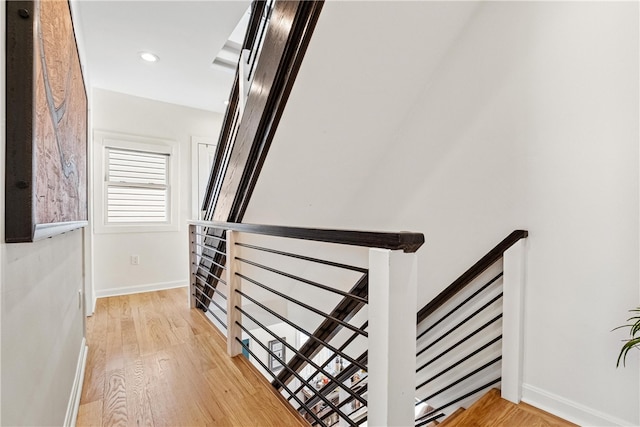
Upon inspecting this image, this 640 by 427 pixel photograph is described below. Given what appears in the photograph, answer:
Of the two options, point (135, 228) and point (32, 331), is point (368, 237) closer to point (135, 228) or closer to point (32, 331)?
point (32, 331)

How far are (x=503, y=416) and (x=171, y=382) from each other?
1.77 m

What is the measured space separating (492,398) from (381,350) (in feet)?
4.37

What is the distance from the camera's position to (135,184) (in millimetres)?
3639

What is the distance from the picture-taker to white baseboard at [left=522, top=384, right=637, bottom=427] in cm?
138

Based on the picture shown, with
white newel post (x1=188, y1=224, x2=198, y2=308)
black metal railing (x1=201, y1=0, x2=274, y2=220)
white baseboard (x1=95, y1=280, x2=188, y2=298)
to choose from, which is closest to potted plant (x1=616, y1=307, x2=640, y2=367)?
black metal railing (x1=201, y1=0, x2=274, y2=220)

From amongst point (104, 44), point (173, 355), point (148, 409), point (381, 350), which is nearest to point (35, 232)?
point (381, 350)

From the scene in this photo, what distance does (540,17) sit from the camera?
1537 mm

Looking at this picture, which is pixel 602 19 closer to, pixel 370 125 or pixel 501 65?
pixel 501 65

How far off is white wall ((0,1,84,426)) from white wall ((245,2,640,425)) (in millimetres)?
1079

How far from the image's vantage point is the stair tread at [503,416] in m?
1.46

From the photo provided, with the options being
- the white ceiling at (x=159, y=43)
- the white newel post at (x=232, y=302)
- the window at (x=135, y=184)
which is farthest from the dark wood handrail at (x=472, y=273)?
the window at (x=135, y=184)

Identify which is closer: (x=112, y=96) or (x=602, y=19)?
(x=602, y=19)

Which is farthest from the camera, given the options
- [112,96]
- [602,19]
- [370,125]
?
[112,96]

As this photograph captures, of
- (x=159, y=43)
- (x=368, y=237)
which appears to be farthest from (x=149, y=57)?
(x=368, y=237)
